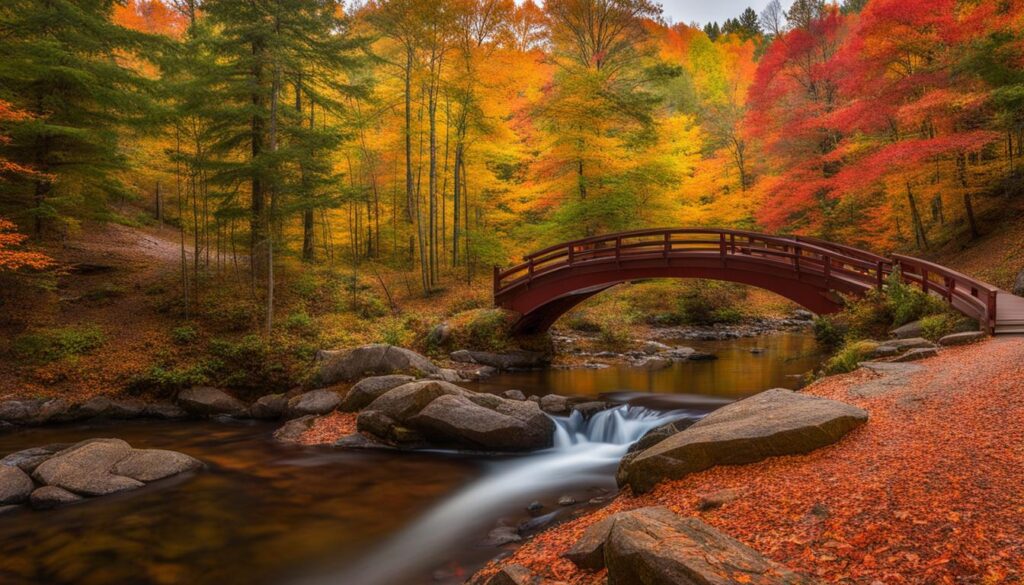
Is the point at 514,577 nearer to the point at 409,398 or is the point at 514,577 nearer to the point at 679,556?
the point at 679,556

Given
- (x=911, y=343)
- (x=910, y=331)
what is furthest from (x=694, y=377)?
(x=911, y=343)

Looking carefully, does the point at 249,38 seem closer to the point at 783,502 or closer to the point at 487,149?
the point at 487,149

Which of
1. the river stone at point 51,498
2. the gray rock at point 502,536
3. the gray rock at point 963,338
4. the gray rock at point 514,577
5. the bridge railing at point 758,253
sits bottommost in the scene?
the gray rock at point 502,536

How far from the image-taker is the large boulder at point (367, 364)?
42.0ft

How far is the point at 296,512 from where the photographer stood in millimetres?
7617

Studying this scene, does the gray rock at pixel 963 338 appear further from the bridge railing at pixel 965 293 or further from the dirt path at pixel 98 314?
the dirt path at pixel 98 314

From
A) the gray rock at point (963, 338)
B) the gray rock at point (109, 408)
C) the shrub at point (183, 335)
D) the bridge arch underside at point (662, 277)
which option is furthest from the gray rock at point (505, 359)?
the gray rock at point (963, 338)

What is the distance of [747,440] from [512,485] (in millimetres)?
4292

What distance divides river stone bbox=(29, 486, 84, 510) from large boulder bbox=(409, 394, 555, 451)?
4.98 metres

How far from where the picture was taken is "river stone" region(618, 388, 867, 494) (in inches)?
214

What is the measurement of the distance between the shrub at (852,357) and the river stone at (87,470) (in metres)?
11.7

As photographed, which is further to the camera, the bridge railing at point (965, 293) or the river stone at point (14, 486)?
the bridge railing at point (965, 293)

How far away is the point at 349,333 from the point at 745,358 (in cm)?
1292

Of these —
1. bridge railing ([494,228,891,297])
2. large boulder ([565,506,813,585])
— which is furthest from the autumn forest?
bridge railing ([494,228,891,297])
